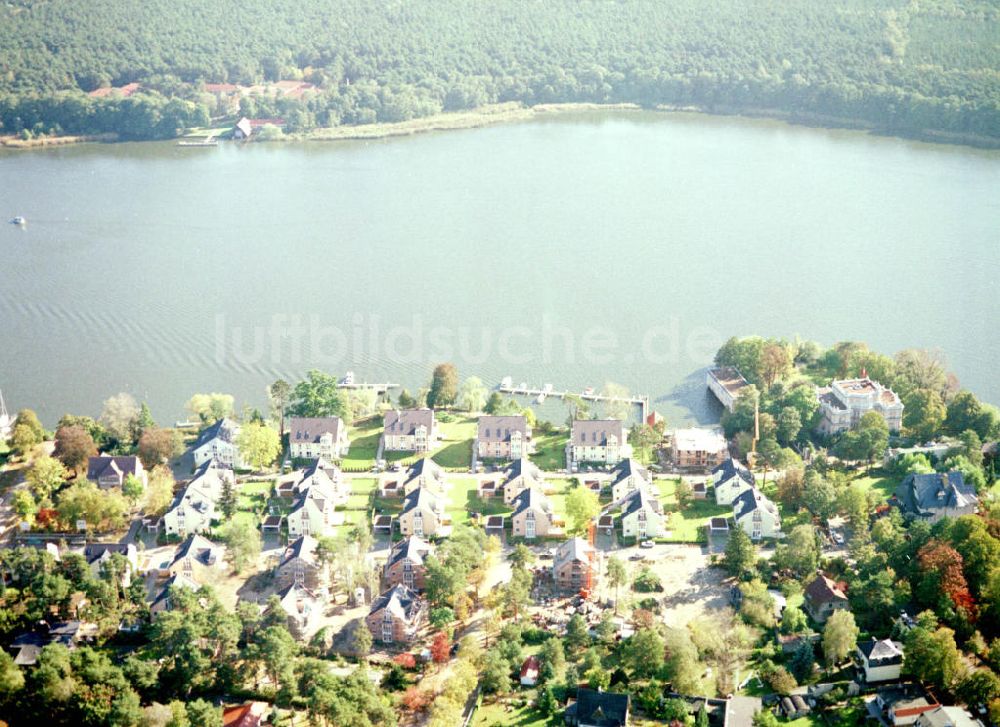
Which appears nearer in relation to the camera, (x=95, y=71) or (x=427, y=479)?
(x=427, y=479)

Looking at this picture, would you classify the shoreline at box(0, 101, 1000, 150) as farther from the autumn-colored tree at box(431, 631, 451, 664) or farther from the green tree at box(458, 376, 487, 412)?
the autumn-colored tree at box(431, 631, 451, 664)

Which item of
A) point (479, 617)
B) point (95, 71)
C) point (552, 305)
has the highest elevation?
point (95, 71)

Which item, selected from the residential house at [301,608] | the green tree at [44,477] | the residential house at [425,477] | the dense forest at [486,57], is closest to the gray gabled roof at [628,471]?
the residential house at [425,477]

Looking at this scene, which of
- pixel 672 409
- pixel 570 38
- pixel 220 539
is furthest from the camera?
pixel 570 38

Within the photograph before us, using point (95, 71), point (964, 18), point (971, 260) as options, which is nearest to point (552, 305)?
point (971, 260)

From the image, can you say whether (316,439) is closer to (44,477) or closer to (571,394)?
(44,477)

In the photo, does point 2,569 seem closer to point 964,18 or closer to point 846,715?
point 846,715

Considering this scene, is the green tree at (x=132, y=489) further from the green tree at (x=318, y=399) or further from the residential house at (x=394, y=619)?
the residential house at (x=394, y=619)

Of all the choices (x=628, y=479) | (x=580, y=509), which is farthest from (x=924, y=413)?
(x=580, y=509)
